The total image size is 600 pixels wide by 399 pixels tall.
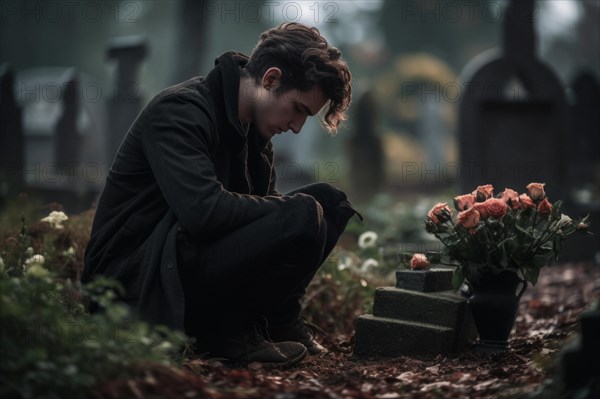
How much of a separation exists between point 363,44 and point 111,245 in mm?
38427

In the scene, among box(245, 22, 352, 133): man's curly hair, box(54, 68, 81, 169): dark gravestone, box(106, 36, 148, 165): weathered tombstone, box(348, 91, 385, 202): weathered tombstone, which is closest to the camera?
box(245, 22, 352, 133): man's curly hair

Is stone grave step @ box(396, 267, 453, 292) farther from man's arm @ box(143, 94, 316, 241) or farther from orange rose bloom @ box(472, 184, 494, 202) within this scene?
man's arm @ box(143, 94, 316, 241)

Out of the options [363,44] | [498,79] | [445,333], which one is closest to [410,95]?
[363,44]

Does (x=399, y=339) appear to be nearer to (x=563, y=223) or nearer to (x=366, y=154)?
(x=563, y=223)

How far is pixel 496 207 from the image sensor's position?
3.65 metres

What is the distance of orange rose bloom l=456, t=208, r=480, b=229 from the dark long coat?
32.4 inches

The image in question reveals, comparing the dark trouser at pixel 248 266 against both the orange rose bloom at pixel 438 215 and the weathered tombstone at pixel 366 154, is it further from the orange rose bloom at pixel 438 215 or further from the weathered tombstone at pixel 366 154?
the weathered tombstone at pixel 366 154

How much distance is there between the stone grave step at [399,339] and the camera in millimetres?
3748

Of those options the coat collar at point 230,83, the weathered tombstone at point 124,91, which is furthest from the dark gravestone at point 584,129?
the coat collar at point 230,83

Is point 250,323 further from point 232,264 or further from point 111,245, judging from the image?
point 111,245

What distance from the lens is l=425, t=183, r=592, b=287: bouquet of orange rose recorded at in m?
3.68

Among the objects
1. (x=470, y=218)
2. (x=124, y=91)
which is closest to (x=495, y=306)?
(x=470, y=218)

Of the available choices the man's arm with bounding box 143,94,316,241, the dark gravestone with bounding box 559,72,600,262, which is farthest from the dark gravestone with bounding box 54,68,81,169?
the man's arm with bounding box 143,94,316,241

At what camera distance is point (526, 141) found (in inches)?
375
